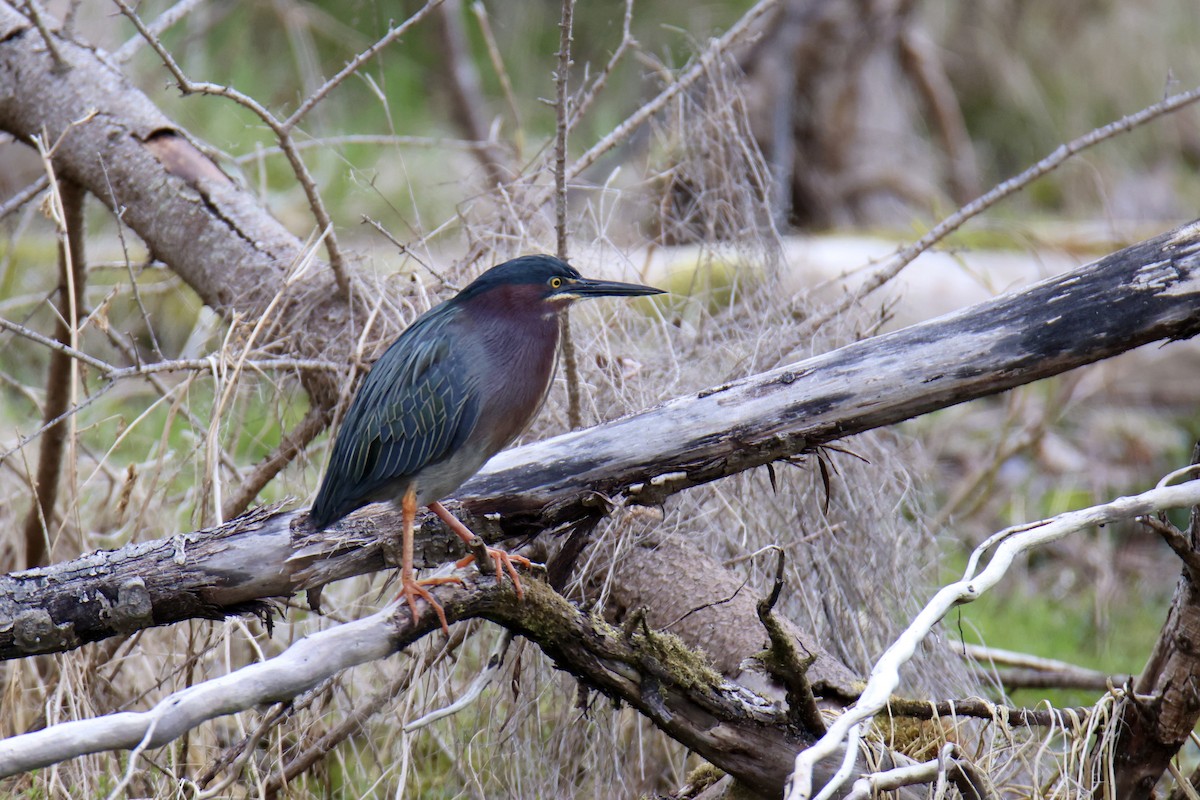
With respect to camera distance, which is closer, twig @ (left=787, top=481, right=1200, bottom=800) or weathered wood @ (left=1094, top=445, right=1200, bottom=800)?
twig @ (left=787, top=481, right=1200, bottom=800)

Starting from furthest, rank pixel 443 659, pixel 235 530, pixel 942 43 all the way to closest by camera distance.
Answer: pixel 942 43
pixel 443 659
pixel 235 530

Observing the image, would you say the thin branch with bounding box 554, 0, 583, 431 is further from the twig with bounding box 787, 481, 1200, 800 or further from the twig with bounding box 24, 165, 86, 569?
the twig with bounding box 24, 165, 86, 569

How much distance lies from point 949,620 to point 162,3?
6.87 m

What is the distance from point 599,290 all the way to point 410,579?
0.81 metres

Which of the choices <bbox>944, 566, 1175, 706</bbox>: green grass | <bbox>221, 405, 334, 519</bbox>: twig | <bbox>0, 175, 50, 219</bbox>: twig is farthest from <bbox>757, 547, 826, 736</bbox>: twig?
<bbox>0, 175, 50, 219</bbox>: twig

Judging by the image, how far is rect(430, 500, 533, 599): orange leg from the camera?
221 cm

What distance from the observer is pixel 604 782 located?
2891 millimetres

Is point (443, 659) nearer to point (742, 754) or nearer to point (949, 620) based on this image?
point (742, 754)

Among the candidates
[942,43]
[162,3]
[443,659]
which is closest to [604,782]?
[443,659]

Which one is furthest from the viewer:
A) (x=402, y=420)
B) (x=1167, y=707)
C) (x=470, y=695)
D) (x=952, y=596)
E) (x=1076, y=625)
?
(x=1076, y=625)

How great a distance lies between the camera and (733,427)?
233 centimetres

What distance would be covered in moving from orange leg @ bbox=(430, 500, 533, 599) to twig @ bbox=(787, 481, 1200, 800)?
2.10 ft

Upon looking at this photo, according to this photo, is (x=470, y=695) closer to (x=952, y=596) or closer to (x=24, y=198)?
(x=952, y=596)

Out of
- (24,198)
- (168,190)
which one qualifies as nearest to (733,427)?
(168,190)
